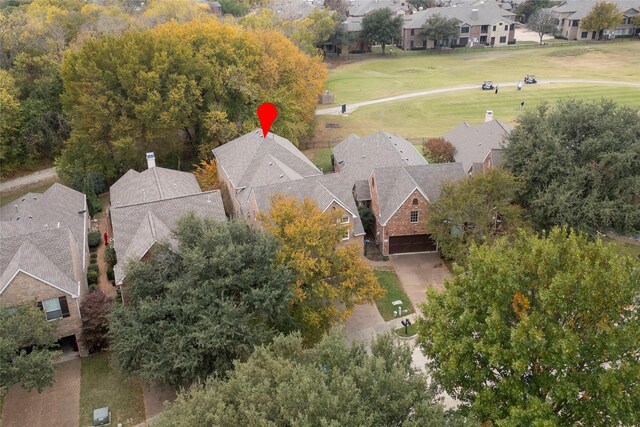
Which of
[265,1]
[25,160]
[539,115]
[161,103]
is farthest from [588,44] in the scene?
[25,160]

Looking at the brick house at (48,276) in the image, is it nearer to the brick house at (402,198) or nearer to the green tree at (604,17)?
the brick house at (402,198)

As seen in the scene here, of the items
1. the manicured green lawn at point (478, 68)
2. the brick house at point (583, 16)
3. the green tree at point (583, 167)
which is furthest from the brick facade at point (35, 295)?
the brick house at point (583, 16)

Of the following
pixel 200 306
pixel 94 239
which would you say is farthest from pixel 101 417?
pixel 94 239

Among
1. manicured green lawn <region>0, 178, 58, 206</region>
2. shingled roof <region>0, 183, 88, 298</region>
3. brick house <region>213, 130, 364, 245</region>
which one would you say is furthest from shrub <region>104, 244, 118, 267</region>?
manicured green lawn <region>0, 178, 58, 206</region>

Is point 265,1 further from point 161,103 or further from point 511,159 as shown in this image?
point 511,159

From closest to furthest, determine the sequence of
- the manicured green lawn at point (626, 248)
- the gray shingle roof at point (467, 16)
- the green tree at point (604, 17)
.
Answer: the manicured green lawn at point (626, 248) → the green tree at point (604, 17) → the gray shingle roof at point (467, 16)

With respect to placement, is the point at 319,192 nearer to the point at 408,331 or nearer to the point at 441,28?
the point at 408,331
